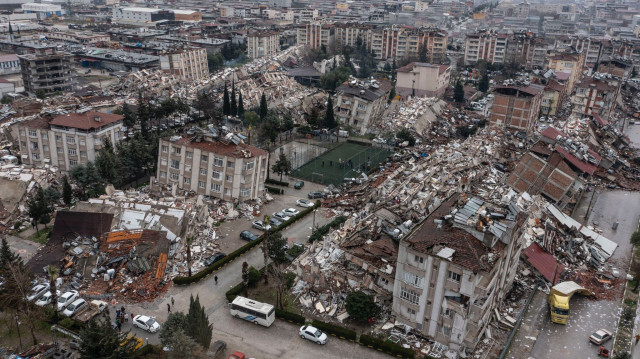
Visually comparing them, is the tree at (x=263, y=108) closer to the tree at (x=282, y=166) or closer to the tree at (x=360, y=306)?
the tree at (x=282, y=166)

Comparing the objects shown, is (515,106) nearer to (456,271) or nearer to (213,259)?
(456,271)

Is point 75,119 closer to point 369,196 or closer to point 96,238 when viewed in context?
point 96,238

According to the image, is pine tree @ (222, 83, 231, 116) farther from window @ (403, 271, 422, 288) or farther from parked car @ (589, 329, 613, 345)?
parked car @ (589, 329, 613, 345)

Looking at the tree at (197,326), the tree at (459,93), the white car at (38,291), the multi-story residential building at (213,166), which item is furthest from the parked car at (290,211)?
A: the tree at (459,93)

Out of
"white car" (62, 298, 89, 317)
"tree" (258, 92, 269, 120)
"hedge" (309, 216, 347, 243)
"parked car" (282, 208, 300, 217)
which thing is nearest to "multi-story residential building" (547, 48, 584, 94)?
"tree" (258, 92, 269, 120)

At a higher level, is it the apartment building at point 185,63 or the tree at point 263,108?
the apartment building at point 185,63

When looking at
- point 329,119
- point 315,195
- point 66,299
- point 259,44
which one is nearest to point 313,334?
point 66,299
